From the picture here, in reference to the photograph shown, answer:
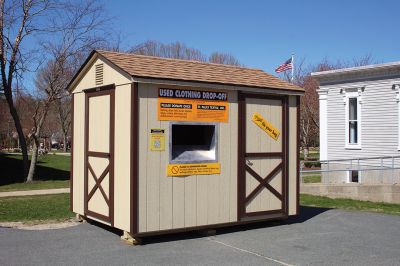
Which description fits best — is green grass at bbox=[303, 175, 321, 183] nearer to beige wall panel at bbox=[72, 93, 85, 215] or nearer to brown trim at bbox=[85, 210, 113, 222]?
beige wall panel at bbox=[72, 93, 85, 215]

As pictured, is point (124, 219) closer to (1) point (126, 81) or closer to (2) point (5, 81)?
(1) point (126, 81)

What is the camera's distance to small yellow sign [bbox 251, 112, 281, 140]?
375 inches

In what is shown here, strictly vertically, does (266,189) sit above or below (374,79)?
below

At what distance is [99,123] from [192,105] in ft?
5.69

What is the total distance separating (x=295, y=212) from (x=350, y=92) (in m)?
11.4

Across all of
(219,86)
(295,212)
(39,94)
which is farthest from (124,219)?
(39,94)

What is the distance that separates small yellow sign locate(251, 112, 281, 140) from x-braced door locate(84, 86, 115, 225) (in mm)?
2657

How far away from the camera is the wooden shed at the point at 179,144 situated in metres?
8.09

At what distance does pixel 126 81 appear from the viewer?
8156 mm

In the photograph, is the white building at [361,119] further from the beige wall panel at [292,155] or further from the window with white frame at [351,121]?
the beige wall panel at [292,155]

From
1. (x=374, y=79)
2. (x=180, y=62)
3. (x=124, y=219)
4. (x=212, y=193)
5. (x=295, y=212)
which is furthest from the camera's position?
(x=374, y=79)

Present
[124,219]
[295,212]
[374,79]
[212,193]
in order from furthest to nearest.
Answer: [374,79] → [295,212] → [212,193] → [124,219]

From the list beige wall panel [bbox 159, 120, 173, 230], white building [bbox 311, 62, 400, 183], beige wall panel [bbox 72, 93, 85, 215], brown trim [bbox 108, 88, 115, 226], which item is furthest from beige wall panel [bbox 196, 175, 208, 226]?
white building [bbox 311, 62, 400, 183]

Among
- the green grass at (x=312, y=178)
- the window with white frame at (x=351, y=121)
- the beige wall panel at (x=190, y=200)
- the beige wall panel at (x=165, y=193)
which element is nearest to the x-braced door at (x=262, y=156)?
the beige wall panel at (x=190, y=200)
